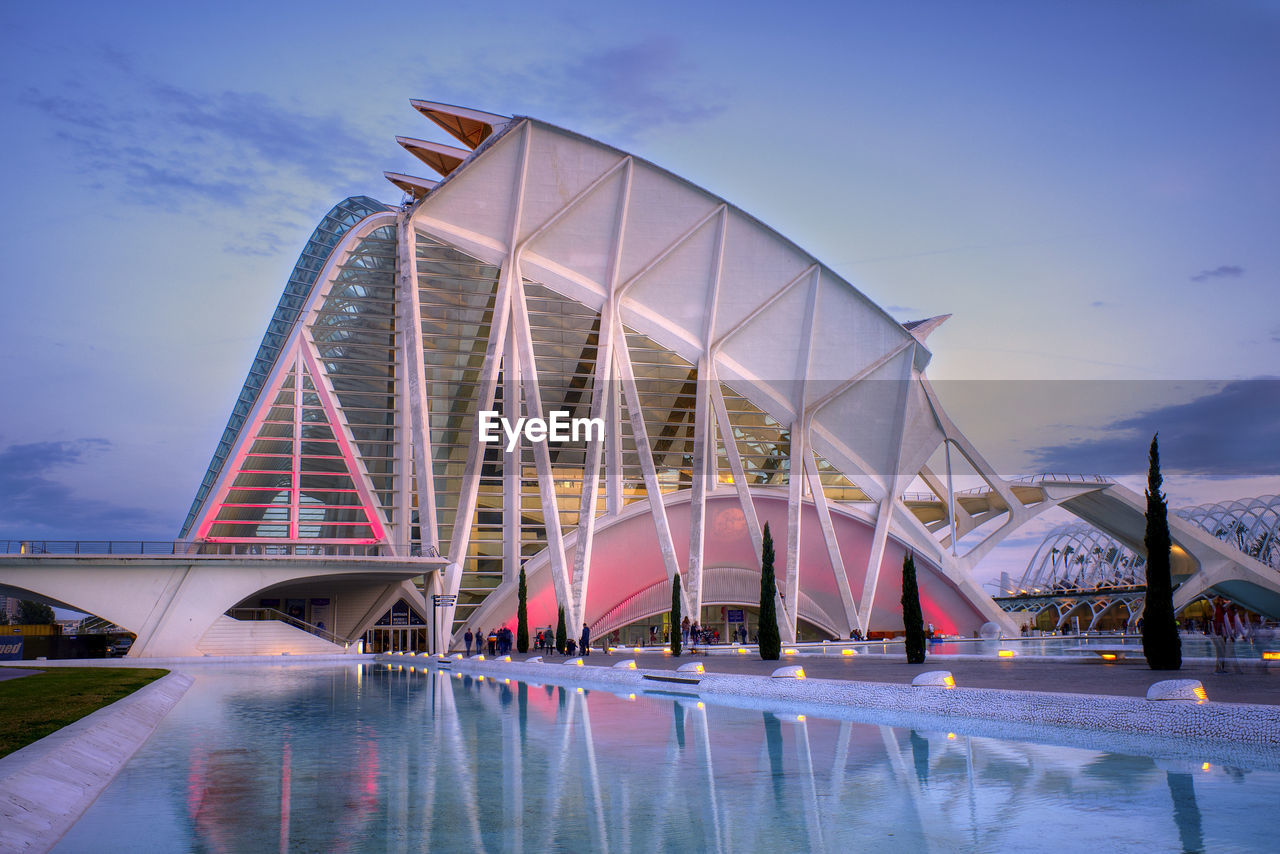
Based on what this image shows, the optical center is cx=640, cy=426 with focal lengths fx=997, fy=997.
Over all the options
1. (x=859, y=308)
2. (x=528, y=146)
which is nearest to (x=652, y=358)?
(x=859, y=308)

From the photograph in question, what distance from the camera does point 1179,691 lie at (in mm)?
10211

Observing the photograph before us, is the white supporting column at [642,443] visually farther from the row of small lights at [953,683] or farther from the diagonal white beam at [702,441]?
the row of small lights at [953,683]

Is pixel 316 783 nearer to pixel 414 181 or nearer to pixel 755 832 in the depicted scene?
pixel 755 832

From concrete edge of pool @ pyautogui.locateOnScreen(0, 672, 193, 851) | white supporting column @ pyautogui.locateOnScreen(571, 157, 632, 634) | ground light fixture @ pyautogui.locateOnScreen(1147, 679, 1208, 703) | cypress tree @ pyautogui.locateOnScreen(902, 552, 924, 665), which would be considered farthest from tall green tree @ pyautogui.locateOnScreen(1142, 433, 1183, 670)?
white supporting column @ pyautogui.locateOnScreen(571, 157, 632, 634)

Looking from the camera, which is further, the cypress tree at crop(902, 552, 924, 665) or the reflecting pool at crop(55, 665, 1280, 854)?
the cypress tree at crop(902, 552, 924, 665)

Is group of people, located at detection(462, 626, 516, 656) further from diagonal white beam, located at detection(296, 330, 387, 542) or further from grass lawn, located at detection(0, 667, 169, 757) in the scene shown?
grass lawn, located at detection(0, 667, 169, 757)

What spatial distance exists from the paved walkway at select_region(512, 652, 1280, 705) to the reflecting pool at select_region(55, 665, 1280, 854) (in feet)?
9.59

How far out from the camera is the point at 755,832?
577 cm

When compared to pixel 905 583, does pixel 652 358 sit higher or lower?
higher

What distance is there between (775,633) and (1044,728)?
14.7 m

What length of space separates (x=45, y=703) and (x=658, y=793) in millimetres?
9925

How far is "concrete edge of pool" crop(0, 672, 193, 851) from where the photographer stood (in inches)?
225

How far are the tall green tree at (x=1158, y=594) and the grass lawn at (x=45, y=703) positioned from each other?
15721 millimetres

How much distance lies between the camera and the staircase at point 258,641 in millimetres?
38438
